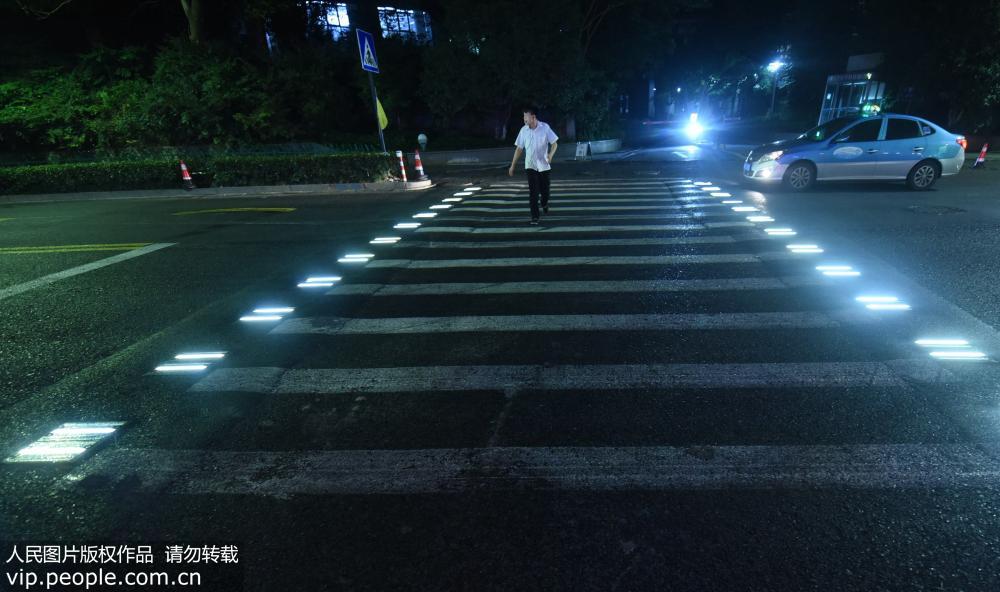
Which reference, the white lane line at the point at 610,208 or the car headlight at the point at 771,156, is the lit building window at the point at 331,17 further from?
the car headlight at the point at 771,156

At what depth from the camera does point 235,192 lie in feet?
53.1

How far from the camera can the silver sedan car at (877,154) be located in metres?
11.1

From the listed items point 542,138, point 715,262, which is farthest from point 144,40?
point 715,262

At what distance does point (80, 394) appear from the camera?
3.80m

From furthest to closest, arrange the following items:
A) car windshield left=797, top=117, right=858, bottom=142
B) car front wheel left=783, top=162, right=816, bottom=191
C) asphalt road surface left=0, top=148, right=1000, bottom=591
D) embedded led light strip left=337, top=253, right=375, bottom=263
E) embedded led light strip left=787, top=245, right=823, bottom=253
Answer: car front wheel left=783, top=162, right=816, bottom=191 < car windshield left=797, top=117, right=858, bottom=142 < embedded led light strip left=337, top=253, right=375, bottom=263 < embedded led light strip left=787, top=245, right=823, bottom=253 < asphalt road surface left=0, top=148, right=1000, bottom=591

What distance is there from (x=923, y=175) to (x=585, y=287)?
37.6 feet

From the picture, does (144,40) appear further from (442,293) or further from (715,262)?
(715,262)

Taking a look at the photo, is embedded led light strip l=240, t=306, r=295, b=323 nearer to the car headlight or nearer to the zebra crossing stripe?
the zebra crossing stripe

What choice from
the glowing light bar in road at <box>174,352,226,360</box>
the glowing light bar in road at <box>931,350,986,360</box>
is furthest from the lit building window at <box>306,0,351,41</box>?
the glowing light bar in road at <box>931,350,986,360</box>

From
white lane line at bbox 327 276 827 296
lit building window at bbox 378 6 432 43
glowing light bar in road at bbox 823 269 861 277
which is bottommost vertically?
glowing light bar in road at bbox 823 269 861 277

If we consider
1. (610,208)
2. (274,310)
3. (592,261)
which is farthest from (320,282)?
(610,208)

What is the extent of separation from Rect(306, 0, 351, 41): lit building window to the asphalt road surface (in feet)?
94.0

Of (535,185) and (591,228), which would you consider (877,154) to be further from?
(535,185)

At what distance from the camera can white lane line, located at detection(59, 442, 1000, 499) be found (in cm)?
257
